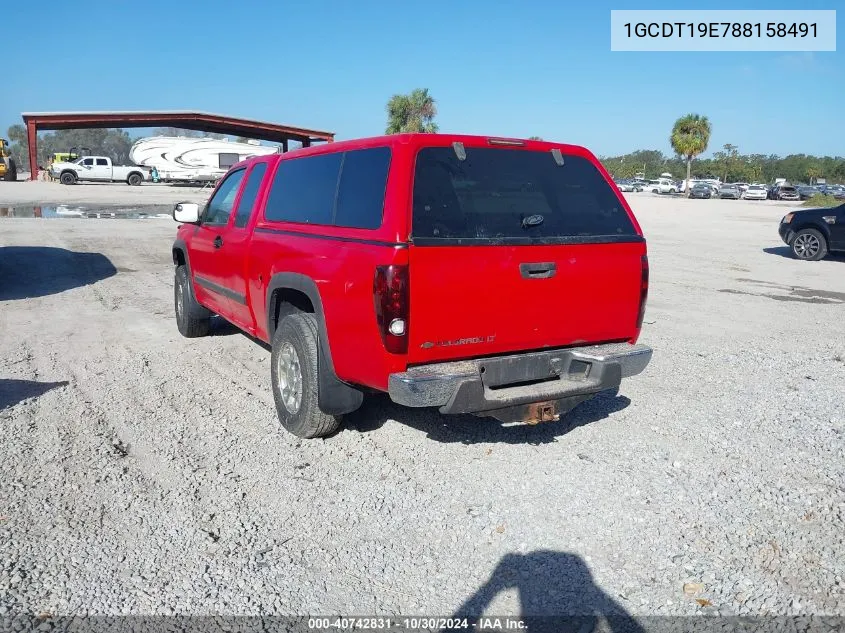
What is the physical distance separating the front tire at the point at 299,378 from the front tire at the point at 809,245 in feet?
46.4

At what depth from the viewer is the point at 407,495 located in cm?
388

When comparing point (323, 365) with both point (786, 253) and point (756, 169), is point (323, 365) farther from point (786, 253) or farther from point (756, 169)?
point (756, 169)

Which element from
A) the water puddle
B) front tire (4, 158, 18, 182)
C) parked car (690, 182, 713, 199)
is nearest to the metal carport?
front tire (4, 158, 18, 182)

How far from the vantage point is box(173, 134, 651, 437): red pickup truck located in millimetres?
3658

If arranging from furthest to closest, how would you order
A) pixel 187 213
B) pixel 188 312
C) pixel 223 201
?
pixel 188 312 → pixel 187 213 → pixel 223 201

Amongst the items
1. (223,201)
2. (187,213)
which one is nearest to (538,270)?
(223,201)

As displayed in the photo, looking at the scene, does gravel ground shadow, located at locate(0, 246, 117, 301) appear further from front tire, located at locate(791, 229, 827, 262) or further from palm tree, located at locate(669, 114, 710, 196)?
palm tree, located at locate(669, 114, 710, 196)

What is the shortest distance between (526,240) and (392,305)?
3.00ft

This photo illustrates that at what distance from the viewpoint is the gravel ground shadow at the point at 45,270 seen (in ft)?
31.5

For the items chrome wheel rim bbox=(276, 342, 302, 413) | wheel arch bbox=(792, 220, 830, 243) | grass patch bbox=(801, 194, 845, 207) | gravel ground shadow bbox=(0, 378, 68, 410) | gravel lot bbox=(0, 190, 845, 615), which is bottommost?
gravel lot bbox=(0, 190, 845, 615)

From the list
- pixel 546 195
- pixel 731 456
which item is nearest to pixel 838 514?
pixel 731 456

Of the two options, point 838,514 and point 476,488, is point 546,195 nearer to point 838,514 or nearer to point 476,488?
point 476,488

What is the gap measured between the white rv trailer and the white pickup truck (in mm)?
2132

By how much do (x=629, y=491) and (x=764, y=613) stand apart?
3.59ft
